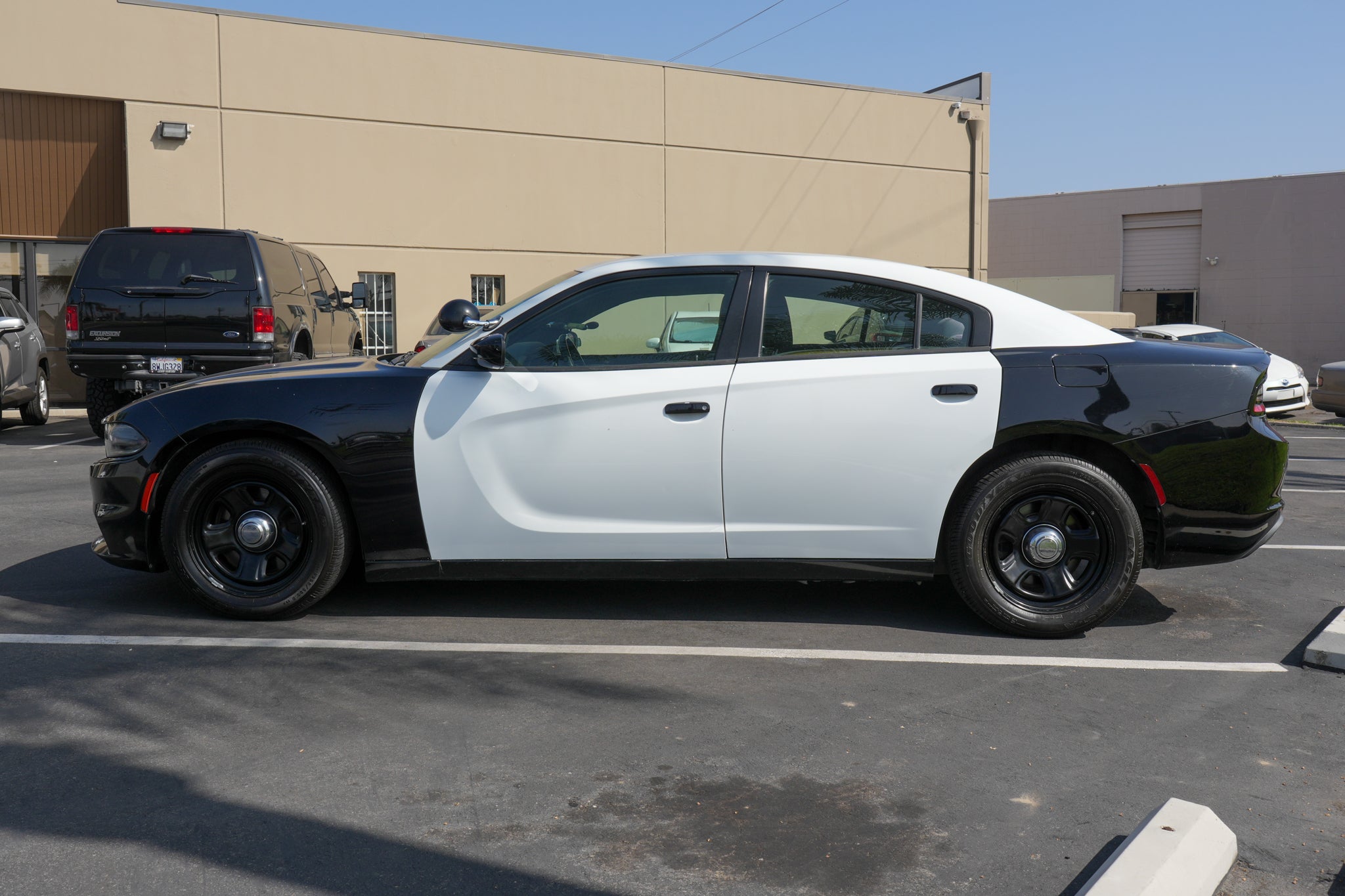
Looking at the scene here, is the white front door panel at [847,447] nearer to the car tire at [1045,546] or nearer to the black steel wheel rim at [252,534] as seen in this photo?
the car tire at [1045,546]

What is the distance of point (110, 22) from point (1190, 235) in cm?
2946

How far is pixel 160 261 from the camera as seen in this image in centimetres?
1119

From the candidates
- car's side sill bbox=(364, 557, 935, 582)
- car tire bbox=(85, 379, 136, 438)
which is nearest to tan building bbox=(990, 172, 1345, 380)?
car tire bbox=(85, 379, 136, 438)

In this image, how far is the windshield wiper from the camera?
36.3 ft

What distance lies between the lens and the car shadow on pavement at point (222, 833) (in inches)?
113

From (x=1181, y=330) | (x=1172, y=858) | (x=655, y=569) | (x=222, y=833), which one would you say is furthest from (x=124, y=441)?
(x=1181, y=330)

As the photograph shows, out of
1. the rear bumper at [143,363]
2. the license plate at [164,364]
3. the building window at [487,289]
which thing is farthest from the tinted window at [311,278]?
the building window at [487,289]

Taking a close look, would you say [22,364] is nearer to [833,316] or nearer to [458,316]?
[458,316]

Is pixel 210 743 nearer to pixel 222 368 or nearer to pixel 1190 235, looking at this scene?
pixel 222 368

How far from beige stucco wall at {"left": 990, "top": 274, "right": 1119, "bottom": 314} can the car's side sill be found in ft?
94.8

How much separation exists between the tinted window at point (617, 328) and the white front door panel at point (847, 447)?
30 centimetres

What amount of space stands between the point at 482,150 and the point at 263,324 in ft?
26.0

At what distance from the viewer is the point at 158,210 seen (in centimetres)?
1636

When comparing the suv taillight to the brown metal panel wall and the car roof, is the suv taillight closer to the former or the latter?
the brown metal panel wall
